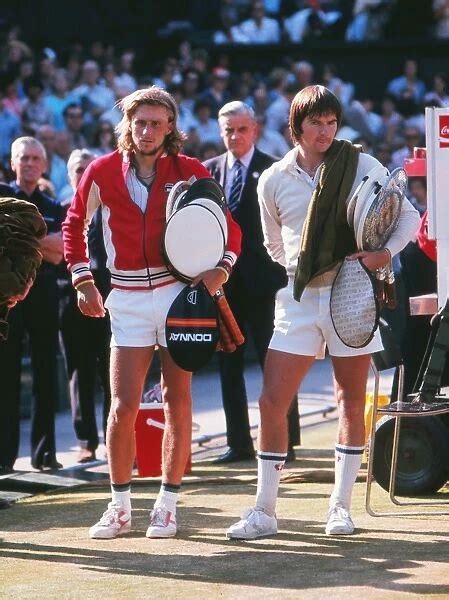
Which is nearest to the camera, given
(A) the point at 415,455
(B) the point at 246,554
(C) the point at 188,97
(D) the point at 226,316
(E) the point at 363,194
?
(B) the point at 246,554

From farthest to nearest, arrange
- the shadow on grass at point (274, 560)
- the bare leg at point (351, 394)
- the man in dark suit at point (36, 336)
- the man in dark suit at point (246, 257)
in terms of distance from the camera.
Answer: the man in dark suit at point (246, 257), the man in dark suit at point (36, 336), the bare leg at point (351, 394), the shadow on grass at point (274, 560)

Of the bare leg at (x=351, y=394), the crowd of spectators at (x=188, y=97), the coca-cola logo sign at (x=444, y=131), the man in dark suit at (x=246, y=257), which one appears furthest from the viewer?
the crowd of spectators at (x=188, y=97)

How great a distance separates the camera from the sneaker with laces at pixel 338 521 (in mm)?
6352

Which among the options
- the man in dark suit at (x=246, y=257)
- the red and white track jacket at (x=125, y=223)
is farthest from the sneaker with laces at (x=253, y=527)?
the man in dark suit at (x=246, y=257)

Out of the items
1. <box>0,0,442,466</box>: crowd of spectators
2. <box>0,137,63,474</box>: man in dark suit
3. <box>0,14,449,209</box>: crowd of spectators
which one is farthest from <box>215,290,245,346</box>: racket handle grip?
<box>0,14,449,209</box>: crowd of spectators

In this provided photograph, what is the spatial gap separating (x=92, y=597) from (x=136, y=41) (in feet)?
59.5

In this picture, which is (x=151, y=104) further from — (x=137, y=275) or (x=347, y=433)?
(x=347, y=433)

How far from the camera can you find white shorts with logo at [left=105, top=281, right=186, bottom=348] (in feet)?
21.2

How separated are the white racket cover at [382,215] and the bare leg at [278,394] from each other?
559mm

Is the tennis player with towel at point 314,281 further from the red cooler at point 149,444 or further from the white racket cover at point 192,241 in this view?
the red cooler at point 149,444

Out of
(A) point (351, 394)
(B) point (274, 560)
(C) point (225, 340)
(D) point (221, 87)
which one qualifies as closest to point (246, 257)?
(C) point (225, 340)

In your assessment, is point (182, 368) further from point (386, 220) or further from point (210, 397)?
point (210, 397)

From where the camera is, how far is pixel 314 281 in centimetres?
632

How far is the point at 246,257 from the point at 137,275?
2465 mm
